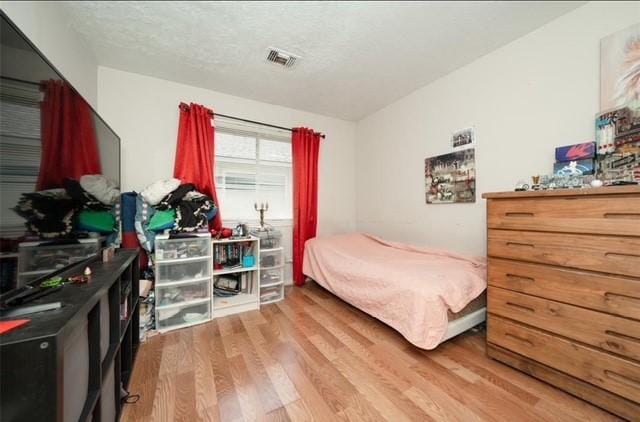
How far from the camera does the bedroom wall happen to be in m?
1.53

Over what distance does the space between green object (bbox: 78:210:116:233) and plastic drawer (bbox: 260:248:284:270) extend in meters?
1.33

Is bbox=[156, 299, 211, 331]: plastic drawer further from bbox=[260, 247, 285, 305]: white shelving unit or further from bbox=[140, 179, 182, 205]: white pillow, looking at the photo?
bbox=[140, 179, 182, 205]: white pillow

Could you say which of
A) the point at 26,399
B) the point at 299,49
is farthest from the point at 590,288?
the point at 299,49

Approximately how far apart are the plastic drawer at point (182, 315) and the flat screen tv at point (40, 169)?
0.89 metres

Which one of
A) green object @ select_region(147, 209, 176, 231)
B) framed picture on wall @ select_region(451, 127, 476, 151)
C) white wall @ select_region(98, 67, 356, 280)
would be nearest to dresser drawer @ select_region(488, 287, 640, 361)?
framed picture on wall @ select_region(451, 127, 476, 151)

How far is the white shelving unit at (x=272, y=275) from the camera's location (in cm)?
253

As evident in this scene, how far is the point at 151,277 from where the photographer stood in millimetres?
2010

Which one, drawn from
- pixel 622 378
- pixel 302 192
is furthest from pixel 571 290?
pixel 302 192

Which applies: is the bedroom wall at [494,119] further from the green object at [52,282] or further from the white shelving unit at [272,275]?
the green object at [52,282]

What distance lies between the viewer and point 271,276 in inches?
103

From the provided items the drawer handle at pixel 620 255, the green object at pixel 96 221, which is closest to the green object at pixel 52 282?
the green object at pixel 96 221

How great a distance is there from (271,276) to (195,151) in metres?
1.56

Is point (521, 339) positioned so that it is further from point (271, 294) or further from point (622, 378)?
point (271, 294)

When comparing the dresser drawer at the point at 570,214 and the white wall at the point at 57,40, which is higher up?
the white wall at the point at 57,40
